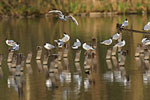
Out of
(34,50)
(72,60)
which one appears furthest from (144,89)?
(34,50)

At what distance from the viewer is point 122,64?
73.6ft

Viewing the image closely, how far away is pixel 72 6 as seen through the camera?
55719 millimetres

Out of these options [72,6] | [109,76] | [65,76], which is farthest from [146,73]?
[72,6]

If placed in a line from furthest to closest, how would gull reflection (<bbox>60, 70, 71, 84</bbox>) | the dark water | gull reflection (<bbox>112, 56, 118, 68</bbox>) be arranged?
gull reflection (<bbox>112, 56, 118, 68</bbox>), gull reflection (<bbox>60, 70, 71, 84</bbox>), the dark water

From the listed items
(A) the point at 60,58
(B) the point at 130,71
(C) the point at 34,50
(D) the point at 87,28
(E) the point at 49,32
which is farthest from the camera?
(D) the point at 87,28

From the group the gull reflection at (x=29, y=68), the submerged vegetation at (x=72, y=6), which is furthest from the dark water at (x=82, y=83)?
the submerged vegetation at (x=72, y=6)

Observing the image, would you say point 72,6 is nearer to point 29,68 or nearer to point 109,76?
point 29,68

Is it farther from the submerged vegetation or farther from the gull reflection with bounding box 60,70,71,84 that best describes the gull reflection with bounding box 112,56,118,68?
the submerged vegetation

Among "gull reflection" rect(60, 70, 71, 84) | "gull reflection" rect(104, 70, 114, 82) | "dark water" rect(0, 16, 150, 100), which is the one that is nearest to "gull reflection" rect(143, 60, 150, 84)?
"dark water" rect(0, 16, 150, 100)

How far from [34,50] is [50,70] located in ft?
21.9

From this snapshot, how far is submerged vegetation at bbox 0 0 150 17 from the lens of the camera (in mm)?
55031

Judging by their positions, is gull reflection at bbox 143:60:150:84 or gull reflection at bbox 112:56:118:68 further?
gull reflection at bbox 112:56:118:68

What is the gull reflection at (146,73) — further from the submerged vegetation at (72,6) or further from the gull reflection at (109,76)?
the submerged vegetation at (72,6)

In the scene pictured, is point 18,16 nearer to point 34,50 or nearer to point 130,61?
point 34,50
